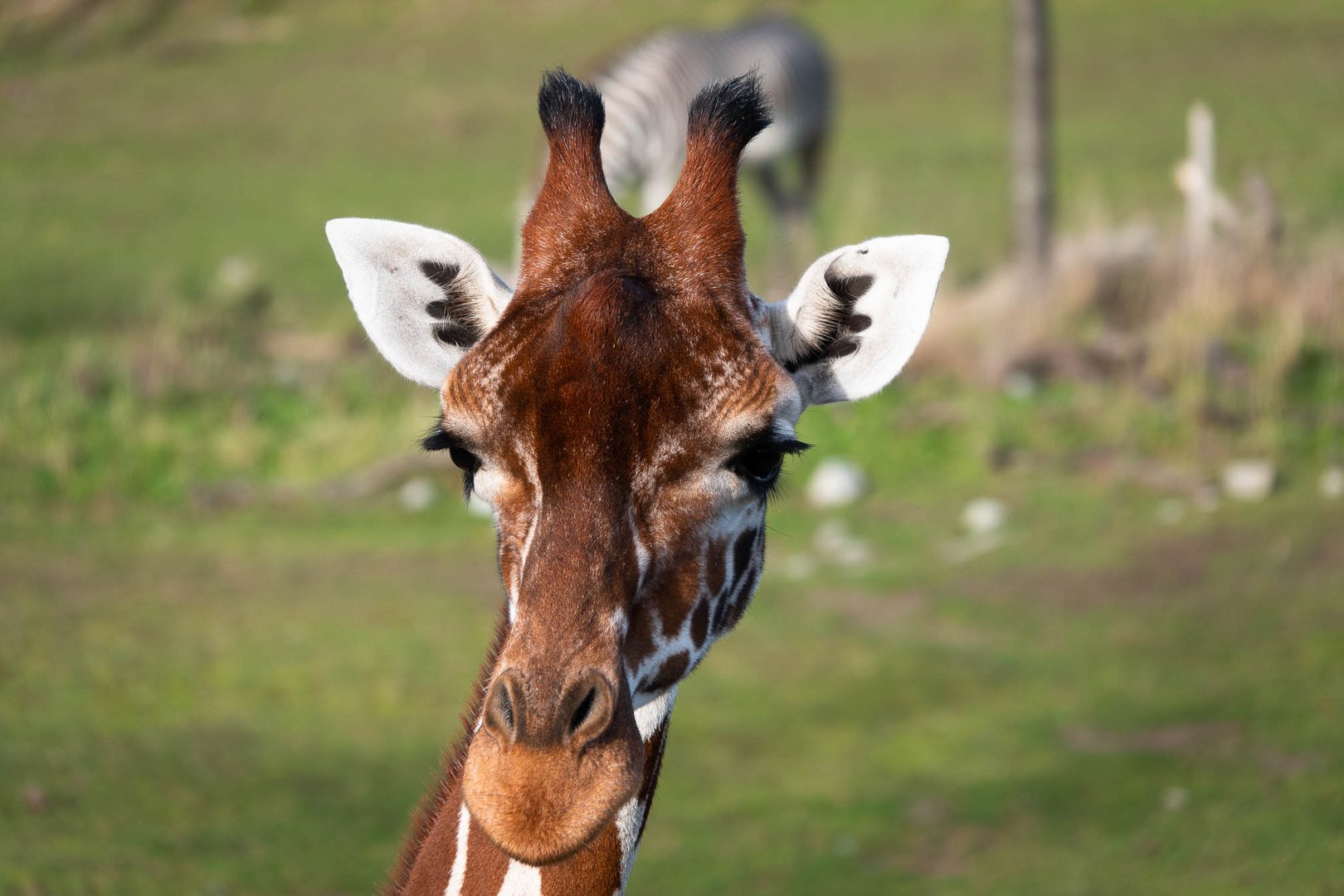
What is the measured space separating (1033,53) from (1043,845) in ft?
31.8

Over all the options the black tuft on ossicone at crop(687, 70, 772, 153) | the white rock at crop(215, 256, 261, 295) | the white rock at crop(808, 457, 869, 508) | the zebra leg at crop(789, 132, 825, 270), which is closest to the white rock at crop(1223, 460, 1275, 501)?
the white rock at crop(808, 457, 869, 508)

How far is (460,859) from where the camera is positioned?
3459 mm

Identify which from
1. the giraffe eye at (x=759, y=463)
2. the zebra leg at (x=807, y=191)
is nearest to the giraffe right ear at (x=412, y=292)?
the giraffe eye at (x=759, y=463)

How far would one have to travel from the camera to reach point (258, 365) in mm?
14219

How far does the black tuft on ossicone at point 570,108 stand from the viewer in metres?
3.57

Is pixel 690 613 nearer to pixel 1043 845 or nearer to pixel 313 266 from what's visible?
pixel 1043 845

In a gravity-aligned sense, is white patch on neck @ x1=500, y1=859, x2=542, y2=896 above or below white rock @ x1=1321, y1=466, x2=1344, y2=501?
below

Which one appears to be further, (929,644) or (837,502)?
(837,502)

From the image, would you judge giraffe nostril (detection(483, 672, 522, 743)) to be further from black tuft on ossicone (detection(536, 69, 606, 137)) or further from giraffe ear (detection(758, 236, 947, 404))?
black tuft on ossicone (detection(536, 69, 606, 137))

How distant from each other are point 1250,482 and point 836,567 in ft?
9.42

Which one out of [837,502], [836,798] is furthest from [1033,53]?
[836,798]

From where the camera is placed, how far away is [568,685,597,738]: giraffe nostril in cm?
281

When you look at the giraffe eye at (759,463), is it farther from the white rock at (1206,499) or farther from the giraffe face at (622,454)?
the white rock at (1206,499)

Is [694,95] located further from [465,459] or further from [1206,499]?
[465,459]
